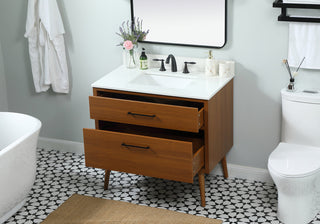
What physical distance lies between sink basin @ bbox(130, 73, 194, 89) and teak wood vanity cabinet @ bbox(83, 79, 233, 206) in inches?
4.0

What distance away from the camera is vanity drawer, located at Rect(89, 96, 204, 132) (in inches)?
122

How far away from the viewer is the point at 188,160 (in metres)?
3.13

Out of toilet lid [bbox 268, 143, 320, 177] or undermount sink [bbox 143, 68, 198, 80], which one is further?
undermount sink [bbox 143, 68, 198, 80]

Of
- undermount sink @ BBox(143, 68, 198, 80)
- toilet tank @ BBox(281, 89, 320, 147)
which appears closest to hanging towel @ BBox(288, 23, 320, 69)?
toilet tank @ BBox(281, 89, 320, 147)

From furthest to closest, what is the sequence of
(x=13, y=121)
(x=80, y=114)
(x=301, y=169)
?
1. (x=80, y=114)
2. (x=13, y=121)
3. (x=301, y=169)

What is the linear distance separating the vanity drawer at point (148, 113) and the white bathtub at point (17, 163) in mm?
421

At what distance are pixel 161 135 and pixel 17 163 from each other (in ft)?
3.21

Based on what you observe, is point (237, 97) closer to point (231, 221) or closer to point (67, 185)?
point (231, 221)

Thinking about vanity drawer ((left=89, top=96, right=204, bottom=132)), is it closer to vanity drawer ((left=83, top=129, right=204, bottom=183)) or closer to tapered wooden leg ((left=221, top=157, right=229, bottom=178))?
vanity drawer ((left=83, top=129, right=204, bottom=183))

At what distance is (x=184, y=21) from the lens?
11.5 feet

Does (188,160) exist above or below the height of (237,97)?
below

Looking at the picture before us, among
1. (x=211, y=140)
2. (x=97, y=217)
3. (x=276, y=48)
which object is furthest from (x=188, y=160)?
(x=276, y=48)

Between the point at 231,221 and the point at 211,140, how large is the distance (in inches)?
20.4

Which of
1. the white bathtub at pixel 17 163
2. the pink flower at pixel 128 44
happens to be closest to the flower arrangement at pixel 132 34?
the pink flower at pixel 128 44
